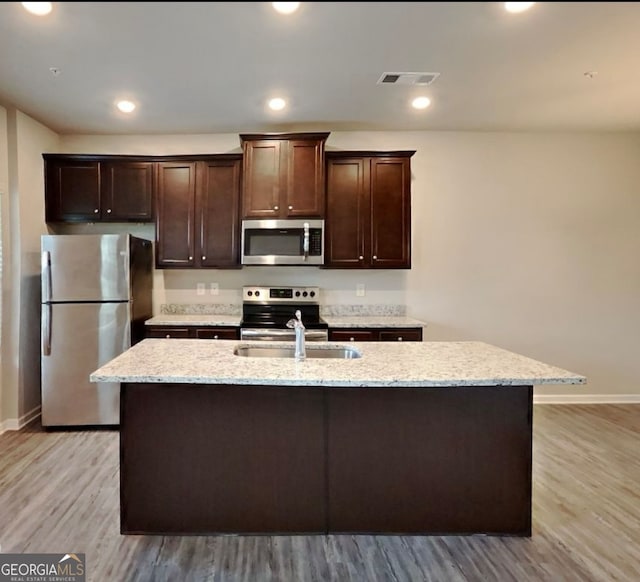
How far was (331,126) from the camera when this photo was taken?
4016mm

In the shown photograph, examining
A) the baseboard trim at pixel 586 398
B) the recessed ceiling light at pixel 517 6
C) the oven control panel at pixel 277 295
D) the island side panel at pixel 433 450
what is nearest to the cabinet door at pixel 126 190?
the oven control panel at pixel 277 295

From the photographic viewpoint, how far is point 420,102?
11.2ft

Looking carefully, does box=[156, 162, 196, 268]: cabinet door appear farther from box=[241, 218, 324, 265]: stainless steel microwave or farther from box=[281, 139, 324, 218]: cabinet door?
box=[281, 139, 324, 218]: cabinet door

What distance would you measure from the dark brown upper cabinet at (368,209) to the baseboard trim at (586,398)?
2036 mm

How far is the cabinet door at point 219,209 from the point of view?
12.9 ft

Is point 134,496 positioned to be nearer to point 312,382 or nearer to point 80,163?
point 312,382

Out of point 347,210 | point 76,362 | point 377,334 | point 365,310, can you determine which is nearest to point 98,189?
point 76,362

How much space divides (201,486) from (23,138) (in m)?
3.41

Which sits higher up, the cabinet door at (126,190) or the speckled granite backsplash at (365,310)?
the cabinet door at (126,190)

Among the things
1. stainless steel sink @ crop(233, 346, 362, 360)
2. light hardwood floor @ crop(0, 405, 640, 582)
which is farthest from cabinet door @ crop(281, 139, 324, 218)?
light hardwood floor @ crop(0, 405, 640, 582)

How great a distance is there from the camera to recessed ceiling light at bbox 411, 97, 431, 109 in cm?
336

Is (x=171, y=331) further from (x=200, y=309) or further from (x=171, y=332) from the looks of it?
(x=200, y=309)

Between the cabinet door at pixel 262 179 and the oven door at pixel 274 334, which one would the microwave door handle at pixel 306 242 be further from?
the oven door at pixel 274 334

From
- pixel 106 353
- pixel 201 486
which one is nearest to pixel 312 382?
pixel 201 486
